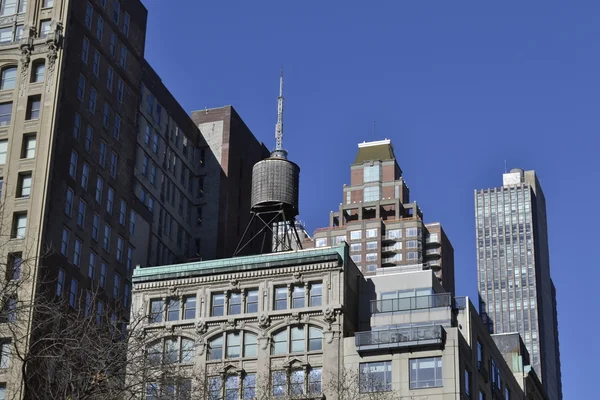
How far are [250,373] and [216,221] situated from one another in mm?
43790

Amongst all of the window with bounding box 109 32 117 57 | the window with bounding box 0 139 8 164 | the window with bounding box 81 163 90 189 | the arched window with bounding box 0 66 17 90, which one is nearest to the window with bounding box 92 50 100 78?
the window with bounding box 109 32 117 57

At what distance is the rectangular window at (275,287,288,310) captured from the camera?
9381 cm

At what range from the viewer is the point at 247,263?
9600cm

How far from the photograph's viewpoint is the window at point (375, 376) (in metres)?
85.5

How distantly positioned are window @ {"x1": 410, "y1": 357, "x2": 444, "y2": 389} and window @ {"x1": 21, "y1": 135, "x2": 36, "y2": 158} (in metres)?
39.0

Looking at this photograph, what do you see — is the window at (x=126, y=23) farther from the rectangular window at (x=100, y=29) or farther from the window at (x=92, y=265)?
the window at (x=92, y=265)

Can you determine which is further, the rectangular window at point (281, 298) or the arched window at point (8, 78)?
the arched window at point (8, 78)

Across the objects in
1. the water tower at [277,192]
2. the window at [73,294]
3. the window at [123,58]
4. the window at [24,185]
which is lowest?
the window at [73,294]

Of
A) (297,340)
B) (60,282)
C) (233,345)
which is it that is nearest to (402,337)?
(297,340)

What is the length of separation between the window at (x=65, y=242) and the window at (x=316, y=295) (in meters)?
23.1

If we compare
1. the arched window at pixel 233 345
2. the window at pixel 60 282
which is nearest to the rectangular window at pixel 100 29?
the window at pixel 60 282

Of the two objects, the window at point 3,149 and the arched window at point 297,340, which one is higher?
the window at point 3,149

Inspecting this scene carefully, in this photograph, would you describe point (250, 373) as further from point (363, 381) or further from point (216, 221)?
point (216, 221)

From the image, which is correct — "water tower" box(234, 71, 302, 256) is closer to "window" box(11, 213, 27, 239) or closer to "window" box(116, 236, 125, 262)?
"window" box(116, 236, 125, 262)
